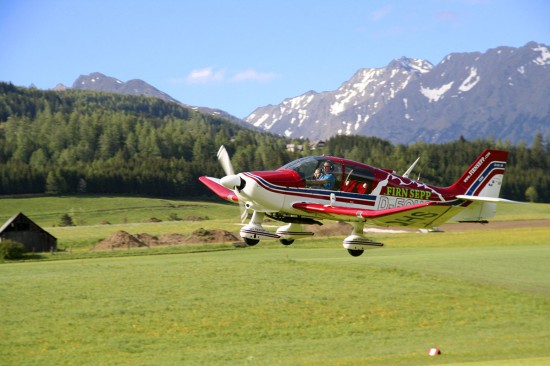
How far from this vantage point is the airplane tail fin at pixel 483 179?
27.8 m

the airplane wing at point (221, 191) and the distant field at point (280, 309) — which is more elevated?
the airplane wing at point (221, 191)

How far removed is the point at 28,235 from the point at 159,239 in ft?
67.4

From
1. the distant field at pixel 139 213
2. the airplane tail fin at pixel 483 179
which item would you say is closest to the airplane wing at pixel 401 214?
the airplane tail fin at pixel 483 179

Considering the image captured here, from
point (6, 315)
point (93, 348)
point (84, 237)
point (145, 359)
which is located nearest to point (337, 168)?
point (145, 359)

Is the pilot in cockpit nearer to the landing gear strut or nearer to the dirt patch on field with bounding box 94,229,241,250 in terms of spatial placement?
the landing gear strut

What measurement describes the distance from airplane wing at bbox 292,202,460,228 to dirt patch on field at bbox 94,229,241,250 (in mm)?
88507

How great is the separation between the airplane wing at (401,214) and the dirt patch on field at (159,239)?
3485 inches

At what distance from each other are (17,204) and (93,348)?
150371 mm

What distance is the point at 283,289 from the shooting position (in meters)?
80.3

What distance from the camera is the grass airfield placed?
5566 cm

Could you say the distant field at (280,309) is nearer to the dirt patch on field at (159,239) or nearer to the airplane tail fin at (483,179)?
the dirt patch on field at (159,239)

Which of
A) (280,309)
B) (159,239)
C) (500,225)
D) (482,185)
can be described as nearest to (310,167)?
(482,185)

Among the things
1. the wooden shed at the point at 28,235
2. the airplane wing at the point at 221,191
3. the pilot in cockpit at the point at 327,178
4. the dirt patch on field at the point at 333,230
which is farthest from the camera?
the dirt patch on field at the point at 333,230

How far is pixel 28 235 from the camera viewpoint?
109938 millimetres
